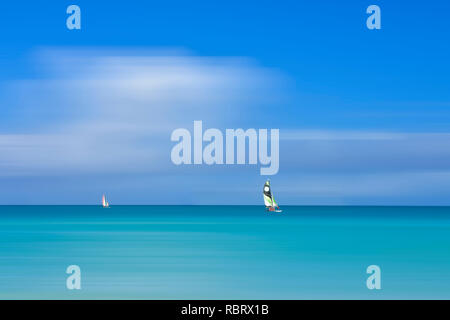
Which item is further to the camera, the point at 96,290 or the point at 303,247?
the point at 303,247

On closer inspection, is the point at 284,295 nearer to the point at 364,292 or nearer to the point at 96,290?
the point at 364,292

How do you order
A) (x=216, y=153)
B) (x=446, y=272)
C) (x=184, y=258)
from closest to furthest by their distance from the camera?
(x=216, y=153), (x=446, y=272), (x=184, y=258)

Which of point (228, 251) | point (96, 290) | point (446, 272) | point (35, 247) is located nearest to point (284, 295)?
point (96, 290)

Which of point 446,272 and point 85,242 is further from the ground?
point 85,242

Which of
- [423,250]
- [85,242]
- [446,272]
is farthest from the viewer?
[85,242]

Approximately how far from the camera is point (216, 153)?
1719 cm

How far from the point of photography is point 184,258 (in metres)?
40.5

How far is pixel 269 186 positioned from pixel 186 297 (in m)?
69.6

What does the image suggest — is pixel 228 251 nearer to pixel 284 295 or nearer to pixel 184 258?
pixel 184 258

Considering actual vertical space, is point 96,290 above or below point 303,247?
below

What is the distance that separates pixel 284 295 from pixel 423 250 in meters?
27.3
